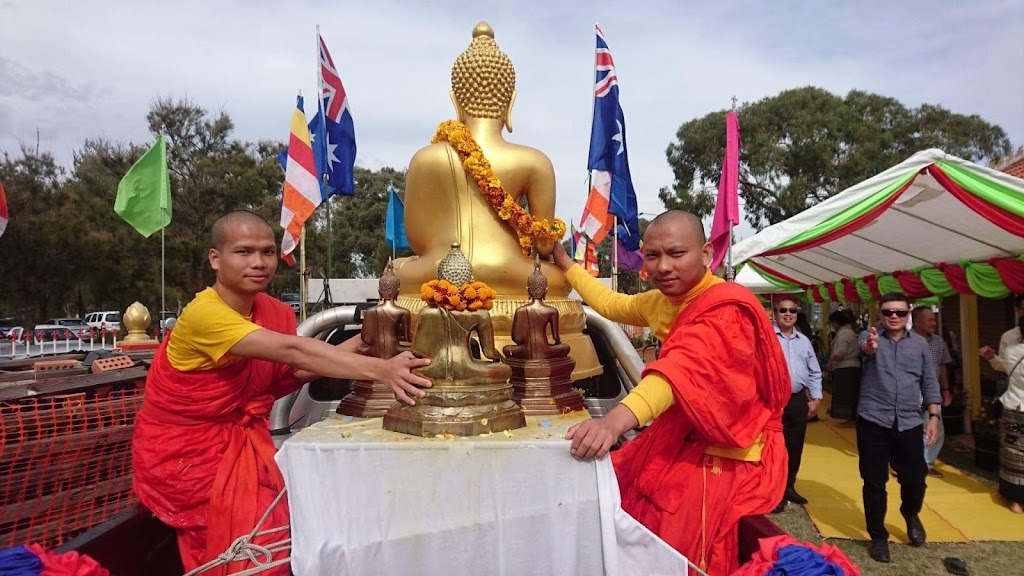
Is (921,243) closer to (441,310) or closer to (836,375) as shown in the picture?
(836,375)

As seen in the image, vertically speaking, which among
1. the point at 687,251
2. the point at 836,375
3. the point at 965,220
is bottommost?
the point at 836,375

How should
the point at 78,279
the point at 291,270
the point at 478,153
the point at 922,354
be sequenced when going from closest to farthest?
the point at 478,153 < the point at 922,354 < the point at 78,279 < the point at 291,270

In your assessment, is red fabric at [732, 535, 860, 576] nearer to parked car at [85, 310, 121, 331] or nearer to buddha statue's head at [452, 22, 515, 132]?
buddha statue's head at [452, 22, 515, 132]

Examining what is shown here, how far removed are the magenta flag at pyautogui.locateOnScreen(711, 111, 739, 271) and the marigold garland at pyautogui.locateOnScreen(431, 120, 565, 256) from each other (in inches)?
118

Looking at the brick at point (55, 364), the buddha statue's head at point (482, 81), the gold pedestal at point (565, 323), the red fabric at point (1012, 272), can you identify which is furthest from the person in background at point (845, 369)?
the brick at point (55, 364)

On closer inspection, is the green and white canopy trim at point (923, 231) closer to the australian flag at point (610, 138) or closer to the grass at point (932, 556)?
the australian flag at point (610, 138)

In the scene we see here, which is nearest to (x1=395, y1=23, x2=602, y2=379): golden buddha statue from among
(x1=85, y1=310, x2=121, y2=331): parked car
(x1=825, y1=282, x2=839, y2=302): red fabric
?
(x1=825, y1=282, x2=839, y2=302): red fabric

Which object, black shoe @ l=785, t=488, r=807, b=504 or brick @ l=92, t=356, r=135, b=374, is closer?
brick @ l=92, t=356, r=135, b=374

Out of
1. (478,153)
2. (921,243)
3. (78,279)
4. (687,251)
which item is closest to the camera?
(687,251)

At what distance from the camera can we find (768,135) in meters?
22.6

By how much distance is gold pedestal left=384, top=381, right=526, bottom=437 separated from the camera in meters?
1.93

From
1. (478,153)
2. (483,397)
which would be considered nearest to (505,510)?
(483,397)

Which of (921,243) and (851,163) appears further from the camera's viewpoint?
(851,163)

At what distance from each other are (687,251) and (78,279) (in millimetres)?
24917
